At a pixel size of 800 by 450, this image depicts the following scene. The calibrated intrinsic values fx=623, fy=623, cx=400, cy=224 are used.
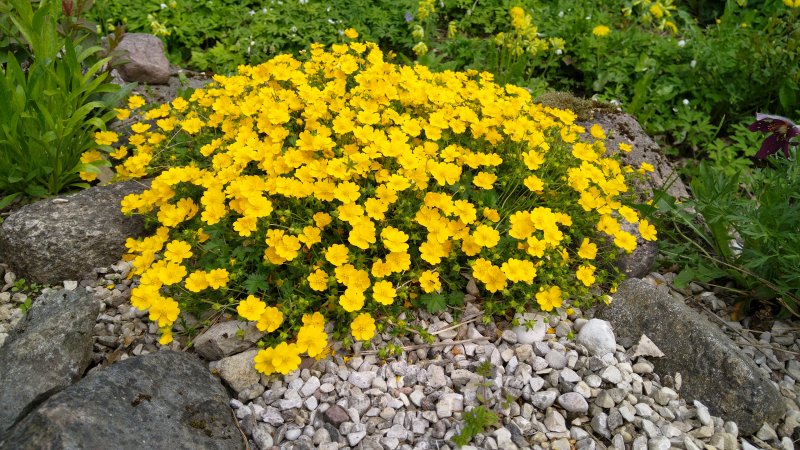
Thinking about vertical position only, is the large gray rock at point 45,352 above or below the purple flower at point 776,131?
below

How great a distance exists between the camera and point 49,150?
3.29 m

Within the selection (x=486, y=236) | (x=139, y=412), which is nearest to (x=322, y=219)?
(x=486, y=236)

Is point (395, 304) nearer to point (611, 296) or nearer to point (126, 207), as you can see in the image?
point (611, 296)

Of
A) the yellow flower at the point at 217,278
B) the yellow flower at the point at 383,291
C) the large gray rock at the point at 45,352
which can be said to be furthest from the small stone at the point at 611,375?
the large gray rock at the point at 45,352

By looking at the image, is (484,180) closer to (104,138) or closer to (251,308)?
(251,308)

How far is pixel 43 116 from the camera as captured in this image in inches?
128

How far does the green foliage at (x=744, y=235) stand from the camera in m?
2.92

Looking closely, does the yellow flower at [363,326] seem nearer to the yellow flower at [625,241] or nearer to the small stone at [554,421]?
the small stone at [554,421]

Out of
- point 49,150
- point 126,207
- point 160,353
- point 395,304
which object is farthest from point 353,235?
point 49,150

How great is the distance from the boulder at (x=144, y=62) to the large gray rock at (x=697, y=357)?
3761 millimetres

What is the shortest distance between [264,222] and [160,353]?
2.22ft

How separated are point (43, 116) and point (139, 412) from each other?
1.89 m

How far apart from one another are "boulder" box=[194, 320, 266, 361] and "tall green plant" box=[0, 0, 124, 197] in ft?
4.51

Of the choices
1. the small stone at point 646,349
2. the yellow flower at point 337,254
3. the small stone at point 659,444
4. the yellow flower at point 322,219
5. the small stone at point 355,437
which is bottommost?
the small stone at point 659,444
